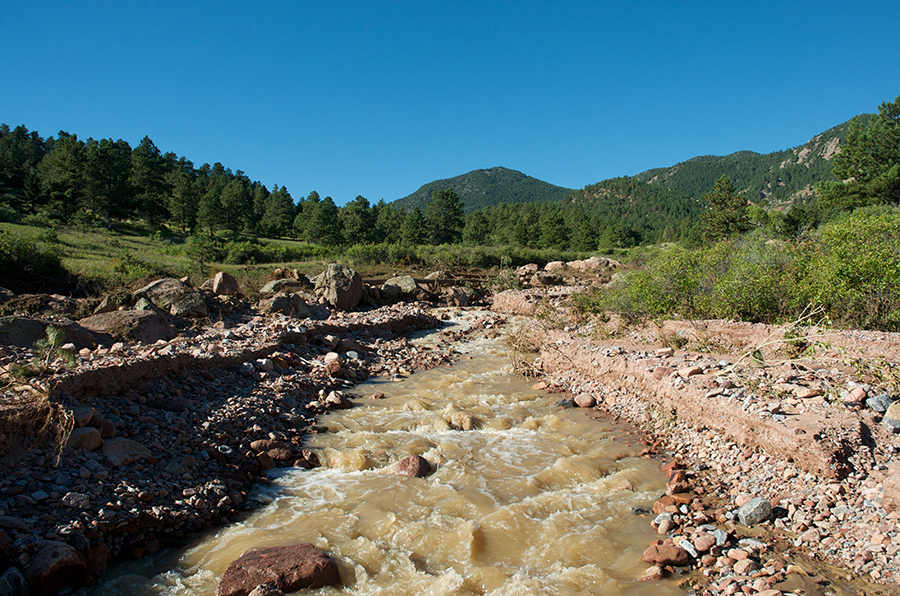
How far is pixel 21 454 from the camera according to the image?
434 centimetres

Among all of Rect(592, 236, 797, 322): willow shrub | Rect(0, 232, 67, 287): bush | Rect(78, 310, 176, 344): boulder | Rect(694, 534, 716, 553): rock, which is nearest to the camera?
Rect(694, 534, 716, 553): rock

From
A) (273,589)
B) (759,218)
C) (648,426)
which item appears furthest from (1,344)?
(759,218)

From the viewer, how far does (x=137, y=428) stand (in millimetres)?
5535

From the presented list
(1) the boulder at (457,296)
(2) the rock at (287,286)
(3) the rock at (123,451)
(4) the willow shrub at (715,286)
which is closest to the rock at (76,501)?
(3) the rock at (123,451)

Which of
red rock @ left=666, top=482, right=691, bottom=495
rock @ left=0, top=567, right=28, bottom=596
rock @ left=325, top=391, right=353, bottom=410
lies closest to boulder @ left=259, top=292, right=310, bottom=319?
rock @ left=325, top=391, right=353, bottom=410

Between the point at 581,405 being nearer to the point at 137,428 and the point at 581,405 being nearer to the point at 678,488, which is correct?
the point at 678,488

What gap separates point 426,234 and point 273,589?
47.9 metres

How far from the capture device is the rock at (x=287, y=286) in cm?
1642

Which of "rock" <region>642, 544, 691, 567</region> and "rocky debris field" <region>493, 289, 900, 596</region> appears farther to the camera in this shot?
"rock" <region>642, 544, 691, 567</region>

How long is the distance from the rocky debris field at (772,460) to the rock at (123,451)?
205 inches

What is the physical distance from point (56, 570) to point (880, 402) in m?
8.06

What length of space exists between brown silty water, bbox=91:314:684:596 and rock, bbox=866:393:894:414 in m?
2.41

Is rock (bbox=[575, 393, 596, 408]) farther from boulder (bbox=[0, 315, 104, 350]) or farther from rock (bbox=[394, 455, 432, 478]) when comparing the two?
boulder (bbox=[0, 315, 104, 350])

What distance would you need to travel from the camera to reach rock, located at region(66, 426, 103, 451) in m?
4.64
